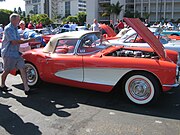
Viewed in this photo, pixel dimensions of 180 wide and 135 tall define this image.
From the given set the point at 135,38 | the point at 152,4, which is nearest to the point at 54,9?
the point at 152,4

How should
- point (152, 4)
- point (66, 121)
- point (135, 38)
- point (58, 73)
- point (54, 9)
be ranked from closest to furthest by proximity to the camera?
point (66, 121)
point (58, 73)
point (135, 38)
point (152, 4)
point (54, 9)

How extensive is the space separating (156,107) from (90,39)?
6.70 feet

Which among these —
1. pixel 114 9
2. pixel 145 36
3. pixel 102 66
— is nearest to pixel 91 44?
pixel 102 66

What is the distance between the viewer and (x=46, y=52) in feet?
18.4

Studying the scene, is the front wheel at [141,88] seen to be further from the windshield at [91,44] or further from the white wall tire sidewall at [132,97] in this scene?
the windshield at [91,44]

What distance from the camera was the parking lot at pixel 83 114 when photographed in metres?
3.70

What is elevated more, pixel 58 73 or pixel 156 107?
pixel 58 73

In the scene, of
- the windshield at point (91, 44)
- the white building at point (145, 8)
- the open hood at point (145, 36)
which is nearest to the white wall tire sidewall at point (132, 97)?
the open hood at point (145, 36)

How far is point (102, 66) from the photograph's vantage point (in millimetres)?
4809

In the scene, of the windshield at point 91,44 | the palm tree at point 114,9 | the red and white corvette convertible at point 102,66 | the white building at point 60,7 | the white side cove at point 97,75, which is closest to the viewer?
the red and white corvette convertible at point 102,66

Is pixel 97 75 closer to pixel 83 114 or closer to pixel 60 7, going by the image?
pixel 83 114

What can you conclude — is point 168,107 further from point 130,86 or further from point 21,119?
point 21,119

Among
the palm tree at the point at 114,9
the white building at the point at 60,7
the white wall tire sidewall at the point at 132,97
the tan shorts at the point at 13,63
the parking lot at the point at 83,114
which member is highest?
the white building at the point at 60,7

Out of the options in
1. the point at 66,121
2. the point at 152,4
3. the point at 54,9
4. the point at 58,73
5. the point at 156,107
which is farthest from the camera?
the point at 54,9
